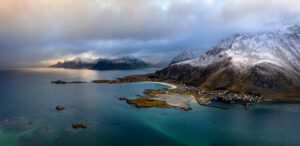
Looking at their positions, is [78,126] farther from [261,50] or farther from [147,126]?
[261,50]

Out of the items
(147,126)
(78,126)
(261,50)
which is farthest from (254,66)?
(78,126)

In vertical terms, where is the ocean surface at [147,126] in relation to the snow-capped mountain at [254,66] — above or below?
below

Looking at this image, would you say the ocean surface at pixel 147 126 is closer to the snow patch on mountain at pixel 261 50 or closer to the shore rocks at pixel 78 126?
the shore rocks at pixel 78 126

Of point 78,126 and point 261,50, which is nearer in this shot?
point 78,126

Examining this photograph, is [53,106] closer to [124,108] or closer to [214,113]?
[124,108]

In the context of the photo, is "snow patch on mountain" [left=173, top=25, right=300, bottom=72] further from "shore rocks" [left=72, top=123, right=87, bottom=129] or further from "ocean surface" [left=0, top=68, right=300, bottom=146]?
"shore rocks" [left=72, top=123, right=87, bottom=129]

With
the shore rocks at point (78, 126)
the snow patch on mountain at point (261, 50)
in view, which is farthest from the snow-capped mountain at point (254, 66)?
the shore rocks at point (78, 126)

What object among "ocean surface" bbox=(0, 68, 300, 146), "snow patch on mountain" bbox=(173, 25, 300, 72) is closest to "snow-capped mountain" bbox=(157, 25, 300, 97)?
"snow patch on mountain" bbox=(173, 25, 300, 72)

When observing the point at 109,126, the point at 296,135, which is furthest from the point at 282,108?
the point at 109,126
